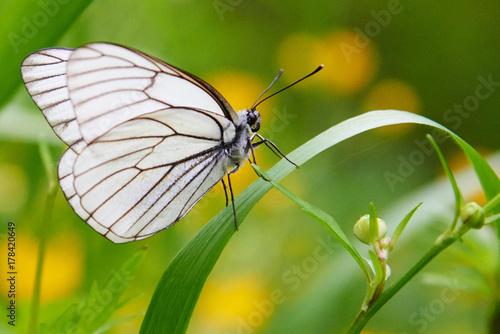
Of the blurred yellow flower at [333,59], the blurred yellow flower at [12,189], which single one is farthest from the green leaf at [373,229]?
the blurred yellow flower at [333,59]

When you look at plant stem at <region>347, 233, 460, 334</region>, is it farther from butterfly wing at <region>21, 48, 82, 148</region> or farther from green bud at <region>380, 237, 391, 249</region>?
butterfly wing at <region>21, 48, 82, 148</region>

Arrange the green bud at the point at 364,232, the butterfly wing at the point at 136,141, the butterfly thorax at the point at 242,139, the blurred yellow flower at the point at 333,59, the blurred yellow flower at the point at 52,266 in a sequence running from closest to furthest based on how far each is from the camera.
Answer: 1. the green bud at the point at 364,232
2. the butterfly wing at the point at 136,141
3. the butterfly thorax at the point at 242,139
4. the blurred yellow flower at the point at 52,266
5. the blurred yellow flower at the point at 333,59

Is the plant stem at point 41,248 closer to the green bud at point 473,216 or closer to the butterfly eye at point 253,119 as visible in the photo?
the butterfly eye at point 253,119

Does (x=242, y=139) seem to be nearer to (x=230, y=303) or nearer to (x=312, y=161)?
(x=230, y=303)

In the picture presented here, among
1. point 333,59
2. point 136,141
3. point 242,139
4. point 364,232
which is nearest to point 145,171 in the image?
point 136,141

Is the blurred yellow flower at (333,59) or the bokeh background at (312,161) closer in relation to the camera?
the bokeh background at (312,161)

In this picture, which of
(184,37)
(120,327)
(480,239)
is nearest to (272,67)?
(184,37)
